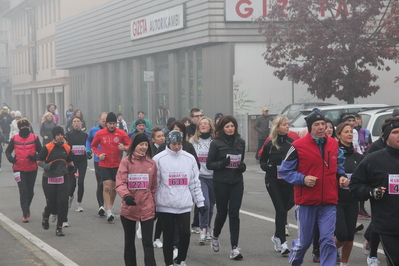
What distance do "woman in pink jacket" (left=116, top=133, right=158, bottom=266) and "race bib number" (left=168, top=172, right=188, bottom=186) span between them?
0.16m

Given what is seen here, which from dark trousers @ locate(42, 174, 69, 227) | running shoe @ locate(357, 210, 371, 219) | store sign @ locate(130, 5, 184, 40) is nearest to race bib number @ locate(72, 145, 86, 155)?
dark trousers @ locate(42, 174, 69, 227)

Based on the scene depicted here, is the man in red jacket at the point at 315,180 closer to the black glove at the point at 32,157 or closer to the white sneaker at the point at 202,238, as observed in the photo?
the white sneaker at the point at 202,238

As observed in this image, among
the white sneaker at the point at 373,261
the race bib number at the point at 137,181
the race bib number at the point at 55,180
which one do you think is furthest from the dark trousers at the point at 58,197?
the white sneaker at the point at 373,261

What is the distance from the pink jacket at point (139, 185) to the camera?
283 inches

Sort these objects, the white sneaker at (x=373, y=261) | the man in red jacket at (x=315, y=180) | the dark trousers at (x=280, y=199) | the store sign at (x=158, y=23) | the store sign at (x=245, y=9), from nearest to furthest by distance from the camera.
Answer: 1. the man in red jacket at (x=315, y=180)
2. the white sneaker at (x=373, y=261)
3. the dark trousers at (x=280, y=199)
4. the store sign at (x=245, y=9)
5. the store sign at (x=158, y=23)

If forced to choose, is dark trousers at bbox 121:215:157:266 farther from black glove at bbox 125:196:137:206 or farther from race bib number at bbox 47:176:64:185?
race bib number at bbox 47:176:64:185

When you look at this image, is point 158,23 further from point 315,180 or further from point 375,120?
point 315,180

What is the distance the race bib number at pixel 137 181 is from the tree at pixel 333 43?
18232 mm

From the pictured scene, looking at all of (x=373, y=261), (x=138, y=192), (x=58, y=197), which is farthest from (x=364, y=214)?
(x=138, y=192)

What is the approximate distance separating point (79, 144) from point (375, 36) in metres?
15.8

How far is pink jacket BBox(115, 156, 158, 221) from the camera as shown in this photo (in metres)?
7.18

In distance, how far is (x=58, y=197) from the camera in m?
10.3

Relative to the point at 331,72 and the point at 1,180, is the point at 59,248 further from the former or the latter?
the point at 331,72

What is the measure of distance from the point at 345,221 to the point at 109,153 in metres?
5.02
